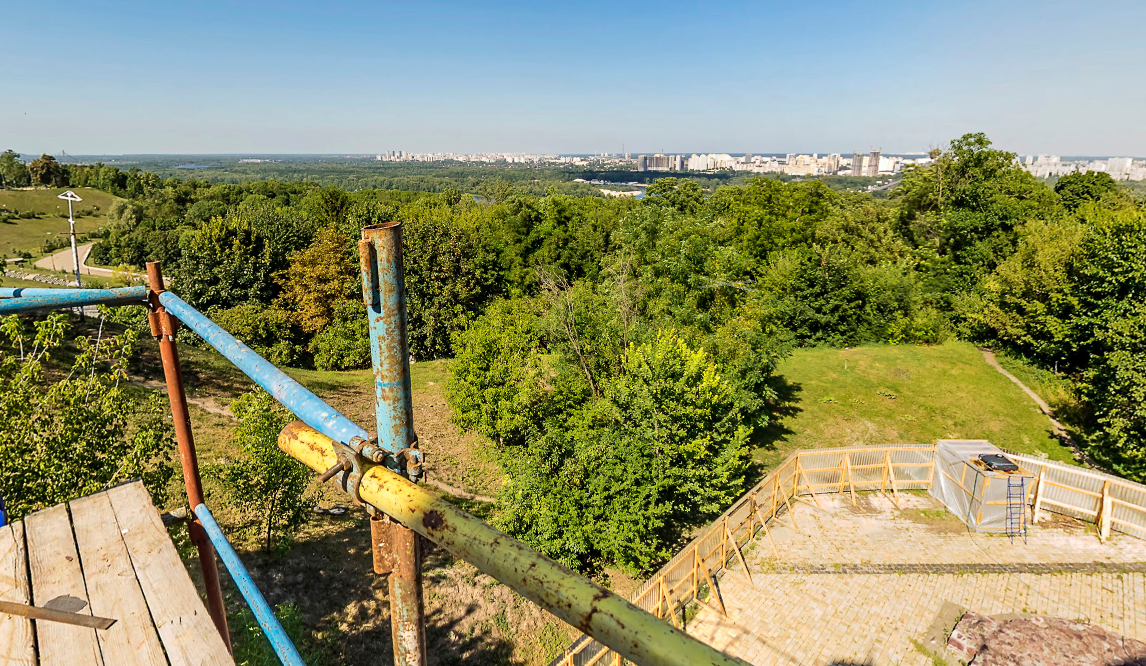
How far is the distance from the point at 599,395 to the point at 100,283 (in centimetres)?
3232

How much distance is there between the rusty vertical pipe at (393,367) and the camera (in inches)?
61.9

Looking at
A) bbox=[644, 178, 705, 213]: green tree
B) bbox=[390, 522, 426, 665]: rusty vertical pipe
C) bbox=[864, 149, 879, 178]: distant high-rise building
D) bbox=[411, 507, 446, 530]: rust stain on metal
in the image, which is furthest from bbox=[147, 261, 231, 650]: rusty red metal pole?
bbox=[864, 149, 879, 178]: distant high-rise building

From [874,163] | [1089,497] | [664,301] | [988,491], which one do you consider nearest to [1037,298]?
[1089,497]

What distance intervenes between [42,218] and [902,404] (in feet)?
268

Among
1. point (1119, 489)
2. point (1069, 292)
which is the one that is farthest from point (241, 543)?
point (1069, 292)

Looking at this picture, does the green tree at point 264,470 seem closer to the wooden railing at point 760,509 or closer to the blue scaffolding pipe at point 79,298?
the wooden railing at point 760,509

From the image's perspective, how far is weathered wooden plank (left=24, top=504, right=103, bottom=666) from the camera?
2.04 metres

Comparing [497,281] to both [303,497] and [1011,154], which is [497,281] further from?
[1011,154]

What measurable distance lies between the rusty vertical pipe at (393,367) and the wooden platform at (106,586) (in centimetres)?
93

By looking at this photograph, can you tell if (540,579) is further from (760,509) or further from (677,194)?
(677,194)

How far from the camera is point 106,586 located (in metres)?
2.38

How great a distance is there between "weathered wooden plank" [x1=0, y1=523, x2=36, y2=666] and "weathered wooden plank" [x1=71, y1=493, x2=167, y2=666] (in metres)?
0.19

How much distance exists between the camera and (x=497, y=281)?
35.6 meters

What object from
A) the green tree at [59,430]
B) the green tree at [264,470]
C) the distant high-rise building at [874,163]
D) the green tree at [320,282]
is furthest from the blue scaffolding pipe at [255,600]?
the distant high-rise building at [874,163]
